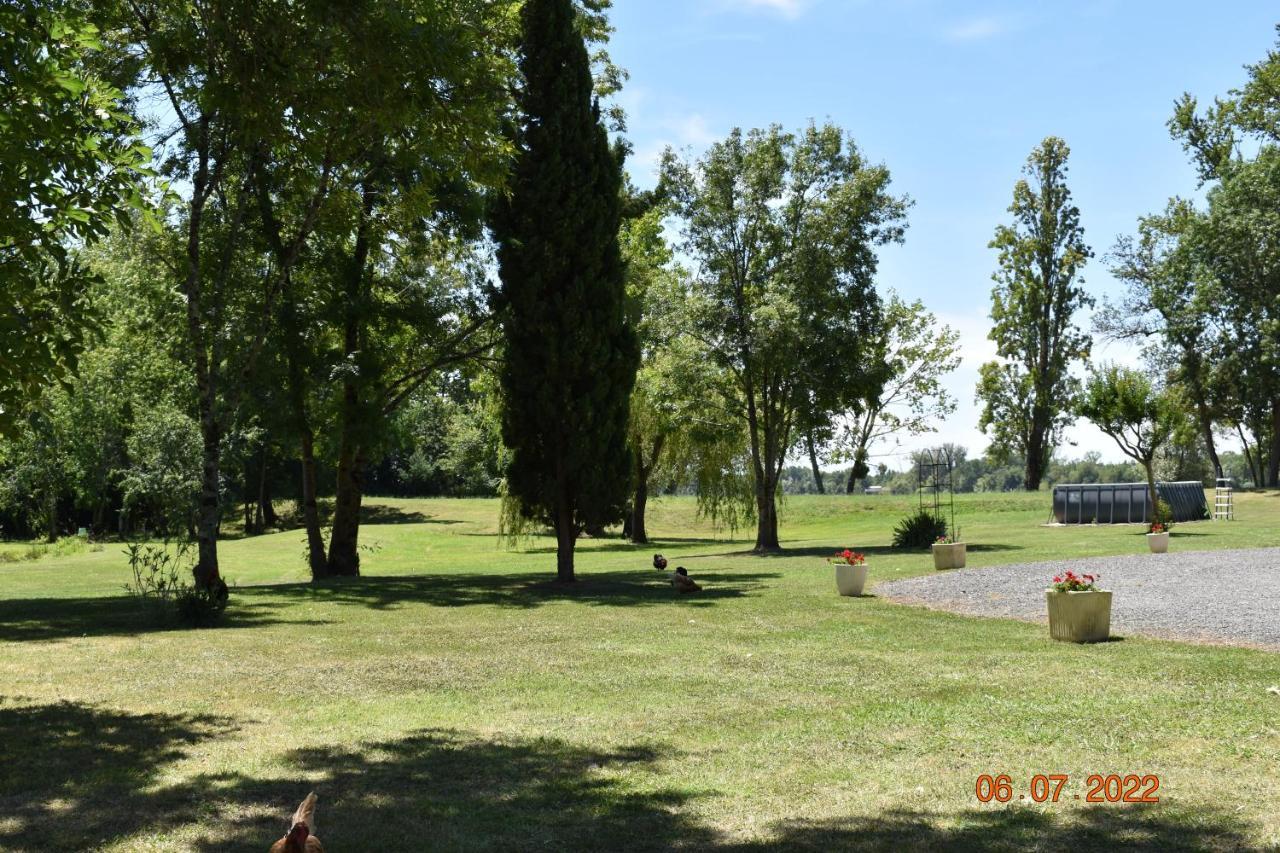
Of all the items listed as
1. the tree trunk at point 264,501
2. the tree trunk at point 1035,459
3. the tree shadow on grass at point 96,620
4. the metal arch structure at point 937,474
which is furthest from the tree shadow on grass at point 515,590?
the tree trunk at point 1035,459

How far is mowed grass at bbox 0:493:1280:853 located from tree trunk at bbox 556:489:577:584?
17.0 feet

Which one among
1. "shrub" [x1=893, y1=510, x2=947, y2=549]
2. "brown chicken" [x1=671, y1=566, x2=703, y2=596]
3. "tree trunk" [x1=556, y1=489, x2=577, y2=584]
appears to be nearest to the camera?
"brown chicken" [x1=671, y1=566, x2=703, y2=596]

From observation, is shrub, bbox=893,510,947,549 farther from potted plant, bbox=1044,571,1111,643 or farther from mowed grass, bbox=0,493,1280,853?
potted plant, bbox=1044,571,1111,643

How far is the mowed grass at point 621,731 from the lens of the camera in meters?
5.78

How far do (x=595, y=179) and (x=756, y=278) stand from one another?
13.0 metres

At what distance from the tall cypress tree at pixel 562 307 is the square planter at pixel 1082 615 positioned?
10983 millimetres

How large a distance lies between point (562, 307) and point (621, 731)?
574 inches

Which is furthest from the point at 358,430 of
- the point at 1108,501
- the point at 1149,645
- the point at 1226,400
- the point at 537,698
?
the point at 1226,400

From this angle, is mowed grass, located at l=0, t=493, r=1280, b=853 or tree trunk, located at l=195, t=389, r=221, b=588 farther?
tree trunk, located at l=195, t=389, r=221, b=588

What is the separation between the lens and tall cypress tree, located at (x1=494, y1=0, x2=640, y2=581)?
71.6ft

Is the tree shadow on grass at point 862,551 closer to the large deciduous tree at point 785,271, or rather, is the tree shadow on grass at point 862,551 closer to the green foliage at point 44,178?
the large deciduous tree at point 785,271

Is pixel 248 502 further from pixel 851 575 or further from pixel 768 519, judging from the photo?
pixel 851 575

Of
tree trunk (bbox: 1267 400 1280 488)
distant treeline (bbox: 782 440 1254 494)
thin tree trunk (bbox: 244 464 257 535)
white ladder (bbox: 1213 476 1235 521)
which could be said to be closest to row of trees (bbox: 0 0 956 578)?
thin tree trunk (bbox: 244 464 257 535)

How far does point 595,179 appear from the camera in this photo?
22.6 metres
